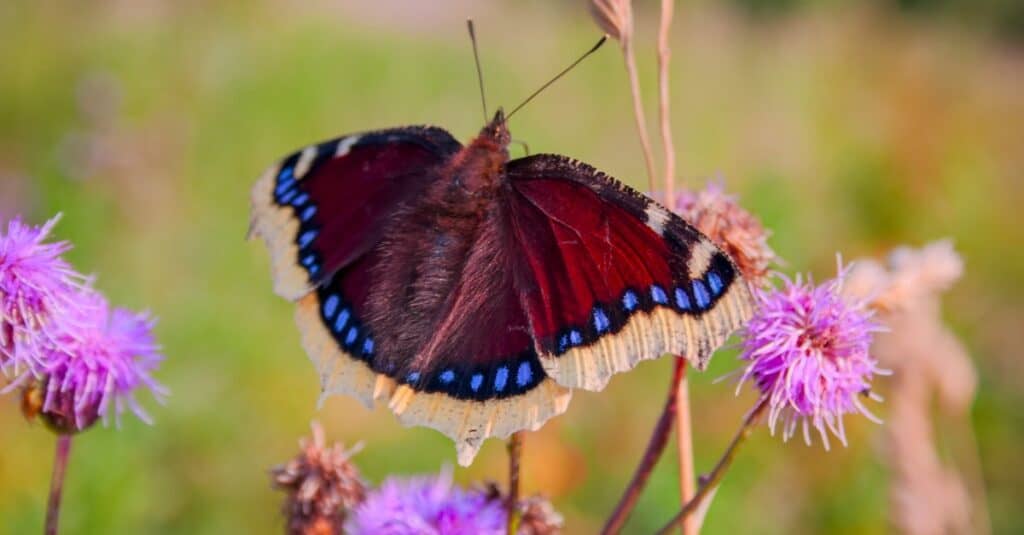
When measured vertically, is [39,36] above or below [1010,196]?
below

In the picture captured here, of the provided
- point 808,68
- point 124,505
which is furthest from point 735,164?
point 124,505

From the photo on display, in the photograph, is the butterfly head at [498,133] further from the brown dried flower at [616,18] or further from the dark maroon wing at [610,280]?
the brown dried flower at [616,18]

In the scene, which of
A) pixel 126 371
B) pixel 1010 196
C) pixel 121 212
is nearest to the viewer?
pixel 126 371

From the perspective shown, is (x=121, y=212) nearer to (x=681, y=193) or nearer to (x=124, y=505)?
(x=124, y=505)

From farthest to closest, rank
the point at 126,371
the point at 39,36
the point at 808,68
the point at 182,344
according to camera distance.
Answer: the point at 808,68
the point at 39,36
the point at 182,344
the point at 126,371

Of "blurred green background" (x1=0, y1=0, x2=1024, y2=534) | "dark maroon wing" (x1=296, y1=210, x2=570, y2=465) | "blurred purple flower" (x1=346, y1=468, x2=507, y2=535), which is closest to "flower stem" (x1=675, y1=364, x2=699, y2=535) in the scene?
"dark maroon wing" (x1=296, y1=210, x2=570, y2=465)

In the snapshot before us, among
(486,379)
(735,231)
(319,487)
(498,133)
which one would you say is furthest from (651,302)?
(319,487)

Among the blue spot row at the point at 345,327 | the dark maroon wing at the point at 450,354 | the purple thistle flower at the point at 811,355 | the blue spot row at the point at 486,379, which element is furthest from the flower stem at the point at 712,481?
the blue spot row at the point at 345,327
